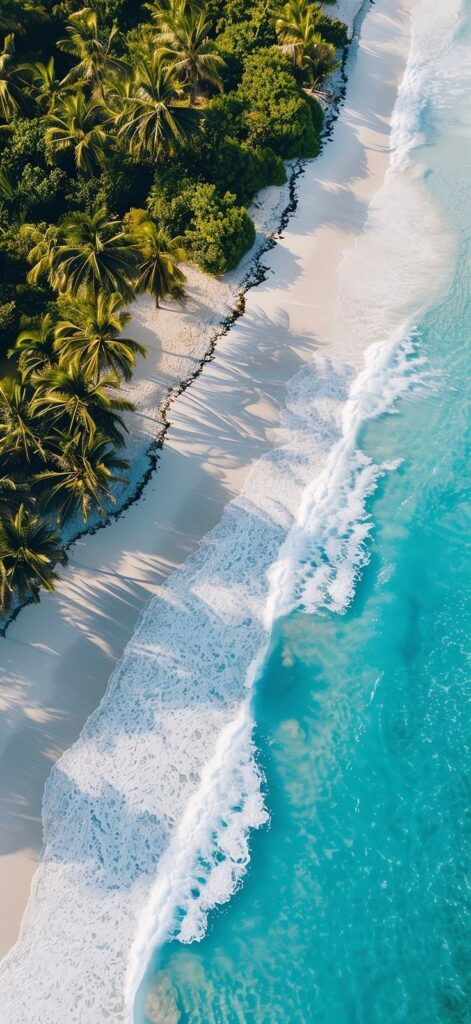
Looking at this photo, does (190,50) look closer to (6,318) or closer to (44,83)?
(44,83)

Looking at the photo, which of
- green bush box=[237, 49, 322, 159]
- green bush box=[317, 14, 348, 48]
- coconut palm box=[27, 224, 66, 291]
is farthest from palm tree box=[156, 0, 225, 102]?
coconut palm box=[27, 224, 66, 291]

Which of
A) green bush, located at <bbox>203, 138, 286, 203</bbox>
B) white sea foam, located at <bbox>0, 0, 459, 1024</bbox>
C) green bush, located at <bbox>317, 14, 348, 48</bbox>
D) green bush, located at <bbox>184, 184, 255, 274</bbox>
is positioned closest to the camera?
white sea foam, located at <bbox>0, 0, 459, 1024</bbox>

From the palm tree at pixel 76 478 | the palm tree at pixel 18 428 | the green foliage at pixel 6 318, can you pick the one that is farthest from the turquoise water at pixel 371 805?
the green foliage at pixel 6 318

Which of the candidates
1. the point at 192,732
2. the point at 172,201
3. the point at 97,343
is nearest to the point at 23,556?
the point at 192,732

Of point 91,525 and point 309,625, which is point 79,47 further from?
point 309,625

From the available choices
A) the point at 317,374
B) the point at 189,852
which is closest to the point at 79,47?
the point at 317,374

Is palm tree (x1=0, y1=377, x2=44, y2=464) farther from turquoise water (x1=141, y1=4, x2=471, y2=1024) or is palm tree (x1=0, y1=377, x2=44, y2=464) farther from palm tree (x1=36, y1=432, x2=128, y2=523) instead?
turquoise water (x1=141, y1=4, x2=471, y2=1024)
